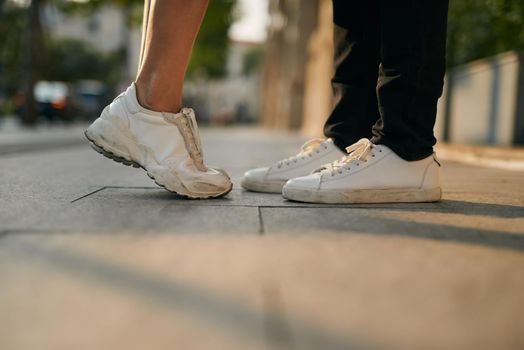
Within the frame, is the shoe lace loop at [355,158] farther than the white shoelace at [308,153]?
No

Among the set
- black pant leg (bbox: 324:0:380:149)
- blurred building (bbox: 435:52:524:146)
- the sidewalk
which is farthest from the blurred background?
the sidewalk

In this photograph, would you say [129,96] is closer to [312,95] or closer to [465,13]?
[465,13]

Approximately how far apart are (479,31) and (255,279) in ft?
29.6

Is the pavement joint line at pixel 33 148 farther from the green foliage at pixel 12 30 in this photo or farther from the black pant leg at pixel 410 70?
the green foliage at pixel 12 30

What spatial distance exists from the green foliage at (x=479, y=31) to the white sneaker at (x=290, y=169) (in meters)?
5.85

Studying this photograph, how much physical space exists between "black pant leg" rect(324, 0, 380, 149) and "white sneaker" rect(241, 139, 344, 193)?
1.8 inches

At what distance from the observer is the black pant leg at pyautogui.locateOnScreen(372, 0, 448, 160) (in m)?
1.92

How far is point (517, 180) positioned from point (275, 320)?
2.59 m

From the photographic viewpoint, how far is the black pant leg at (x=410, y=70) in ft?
6.30

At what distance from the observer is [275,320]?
0.85 metres

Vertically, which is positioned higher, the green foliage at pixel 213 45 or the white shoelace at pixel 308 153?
the green foliage at pixel 213 45

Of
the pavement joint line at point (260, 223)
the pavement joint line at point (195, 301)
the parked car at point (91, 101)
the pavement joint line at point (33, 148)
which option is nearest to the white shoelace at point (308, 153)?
the pavement joint line at point (260, 223)

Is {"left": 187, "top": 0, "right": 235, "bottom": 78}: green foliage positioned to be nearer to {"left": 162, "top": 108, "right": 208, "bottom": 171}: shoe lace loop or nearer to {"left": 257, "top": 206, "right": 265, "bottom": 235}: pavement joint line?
{"left": 162, "top": 108, "right": 208, "bottom": 171}: shoe lace loop

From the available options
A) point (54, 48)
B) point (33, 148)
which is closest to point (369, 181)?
point (33, 148)
